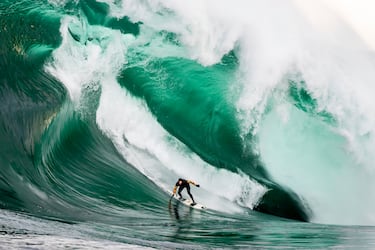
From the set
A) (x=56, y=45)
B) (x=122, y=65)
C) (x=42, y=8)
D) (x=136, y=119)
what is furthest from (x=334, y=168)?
(x=42, y=8)

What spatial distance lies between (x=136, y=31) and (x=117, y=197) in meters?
8.35

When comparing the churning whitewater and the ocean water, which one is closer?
the ocean water

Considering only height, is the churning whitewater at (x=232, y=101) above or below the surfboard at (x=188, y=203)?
above

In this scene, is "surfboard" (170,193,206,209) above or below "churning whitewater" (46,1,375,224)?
below

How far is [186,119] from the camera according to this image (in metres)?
16.0

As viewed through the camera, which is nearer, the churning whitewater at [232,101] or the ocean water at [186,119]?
the ocean water at [186,119]

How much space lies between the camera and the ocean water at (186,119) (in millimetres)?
10508

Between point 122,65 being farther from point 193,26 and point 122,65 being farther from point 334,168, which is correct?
point 334,168

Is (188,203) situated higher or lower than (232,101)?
lower

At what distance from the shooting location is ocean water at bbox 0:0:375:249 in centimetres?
1051

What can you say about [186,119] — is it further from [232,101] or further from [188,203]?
[188,203]

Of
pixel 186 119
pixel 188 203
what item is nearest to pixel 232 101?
pixel 186 119

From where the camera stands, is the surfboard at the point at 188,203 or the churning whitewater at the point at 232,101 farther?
the churning whitewater at the point at 232,101

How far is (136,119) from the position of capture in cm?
1548
